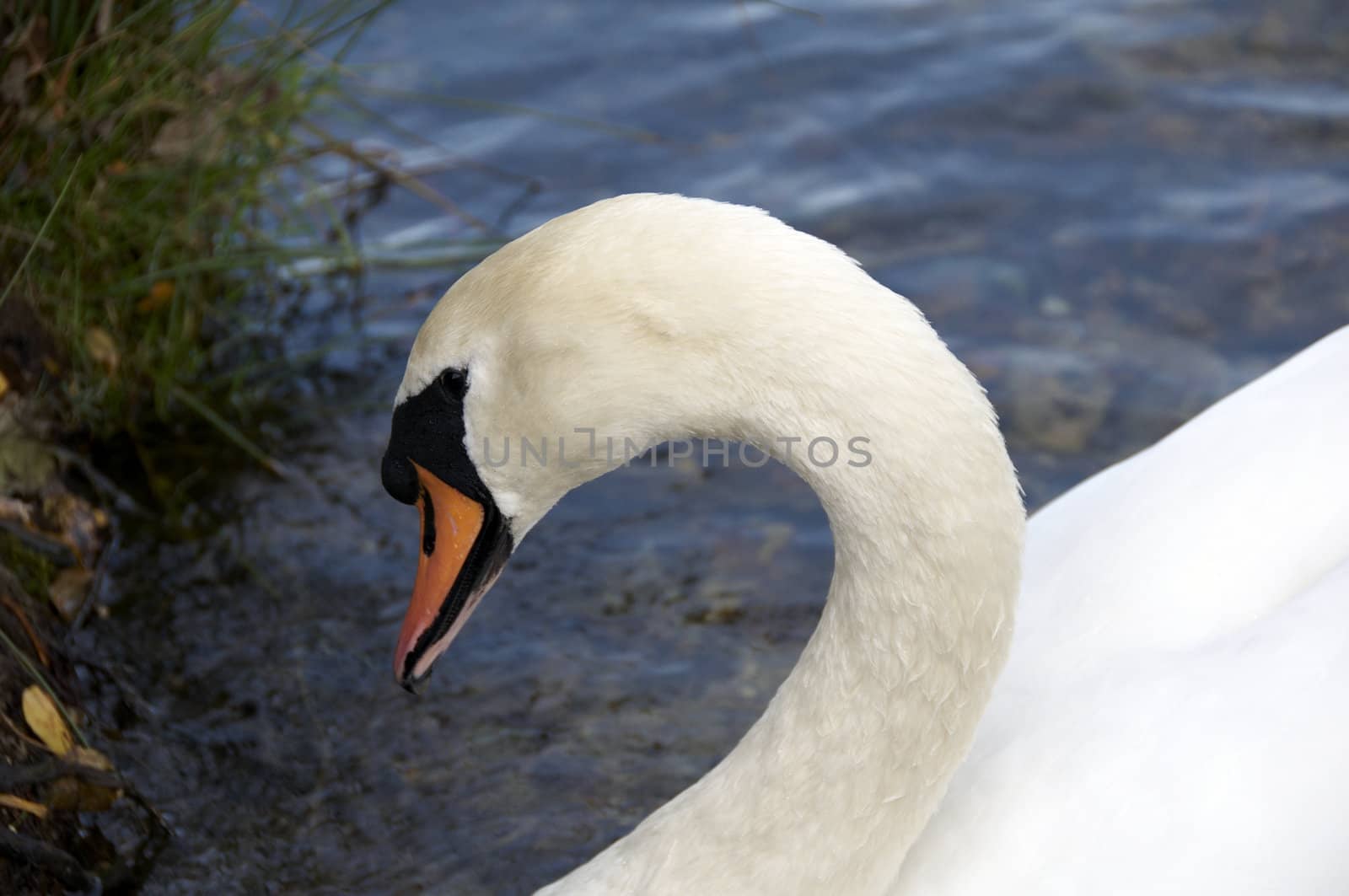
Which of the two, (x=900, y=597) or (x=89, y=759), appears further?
(x=89, y=759)

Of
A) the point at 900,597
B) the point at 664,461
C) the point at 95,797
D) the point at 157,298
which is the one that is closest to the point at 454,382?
the point at 900,597

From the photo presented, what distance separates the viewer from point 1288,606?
2574 millimetres

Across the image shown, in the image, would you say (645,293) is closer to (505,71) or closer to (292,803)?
(292,803)

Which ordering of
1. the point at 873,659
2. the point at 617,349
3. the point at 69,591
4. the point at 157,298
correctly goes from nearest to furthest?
1. the point at 617,349
2. the point at 873,659
3. the point at 69,591
4. the point at 157,298

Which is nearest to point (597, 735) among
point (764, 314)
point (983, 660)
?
point (983, 660)

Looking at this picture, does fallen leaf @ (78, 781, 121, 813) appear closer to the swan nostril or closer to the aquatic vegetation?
the aquatic vegetation

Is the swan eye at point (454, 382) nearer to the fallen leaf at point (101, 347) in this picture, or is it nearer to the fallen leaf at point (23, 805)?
the fallen leaf at point (23, 805)

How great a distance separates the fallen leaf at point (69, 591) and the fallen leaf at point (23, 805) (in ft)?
2.65

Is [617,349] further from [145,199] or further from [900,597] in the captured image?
[145,199]

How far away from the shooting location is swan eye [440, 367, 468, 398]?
7.82 feet

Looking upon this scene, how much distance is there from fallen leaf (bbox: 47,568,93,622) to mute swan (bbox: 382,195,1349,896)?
4.69 ft

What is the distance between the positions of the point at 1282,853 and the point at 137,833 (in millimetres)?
2273

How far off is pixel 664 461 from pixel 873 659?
100 inches

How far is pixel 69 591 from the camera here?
148 inches
